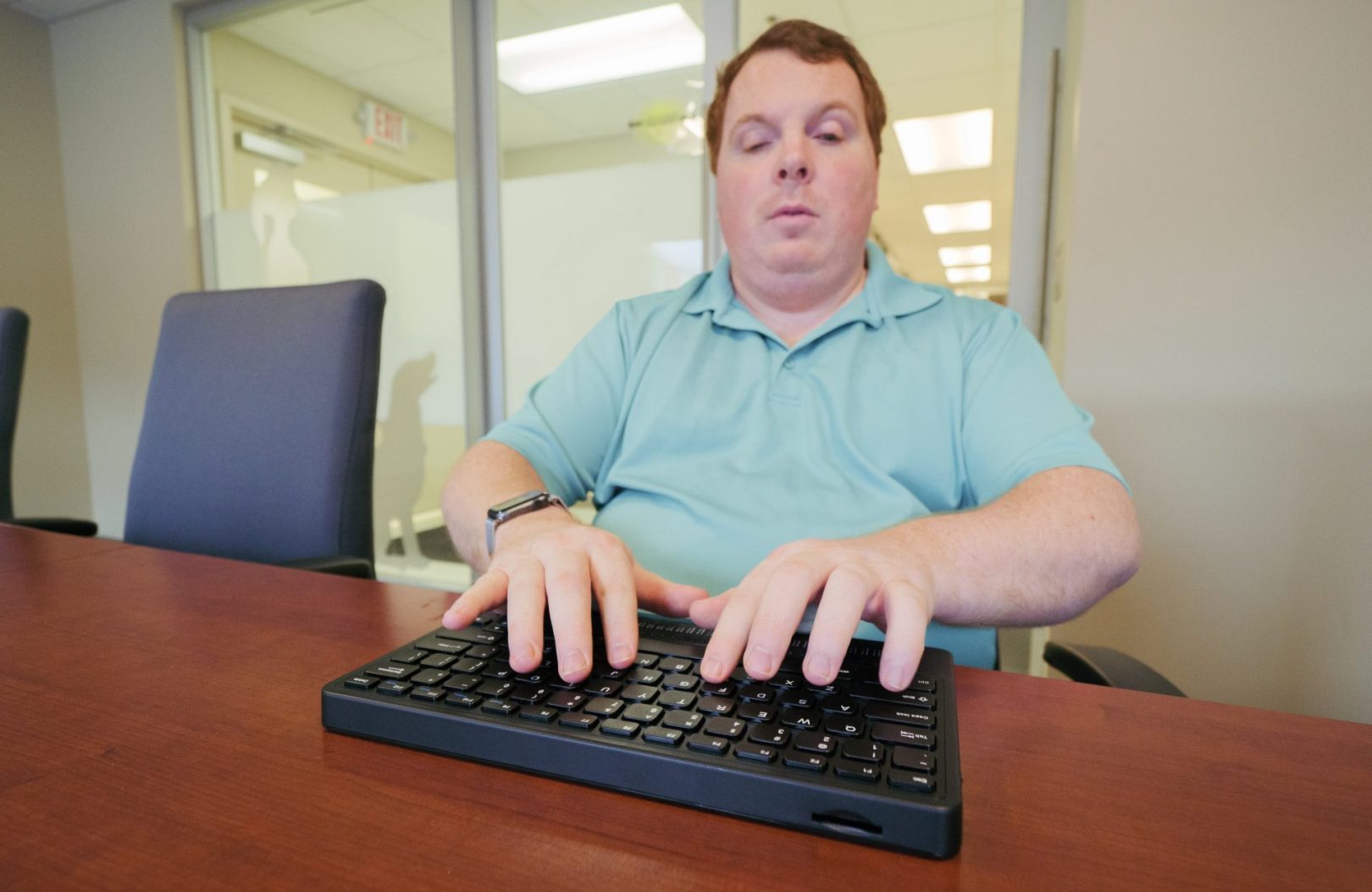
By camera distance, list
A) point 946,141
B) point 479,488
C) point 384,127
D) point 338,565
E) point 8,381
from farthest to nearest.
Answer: point 946,141 < point 384,127 < point 8,381 < point 338,565 < point 479,488

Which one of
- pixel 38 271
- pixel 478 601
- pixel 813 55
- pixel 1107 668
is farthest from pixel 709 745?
pixel 38 271

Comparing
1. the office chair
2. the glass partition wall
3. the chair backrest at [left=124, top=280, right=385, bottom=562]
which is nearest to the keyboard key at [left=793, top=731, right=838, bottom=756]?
the chair backrest at [left=124, top=280, right=385, bottom=562]

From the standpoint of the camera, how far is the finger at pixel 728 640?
0.42 meters

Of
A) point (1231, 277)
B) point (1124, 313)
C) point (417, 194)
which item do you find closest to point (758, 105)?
point (1124, 313)

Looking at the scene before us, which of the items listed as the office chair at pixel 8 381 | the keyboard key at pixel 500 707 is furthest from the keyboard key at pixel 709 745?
the office chair at pixel 8 381

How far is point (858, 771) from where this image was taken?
33 centimetres

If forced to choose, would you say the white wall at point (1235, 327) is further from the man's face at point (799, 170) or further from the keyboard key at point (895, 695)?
the keyboard key at point (895, 695)

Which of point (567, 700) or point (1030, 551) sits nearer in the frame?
point (567, 700)

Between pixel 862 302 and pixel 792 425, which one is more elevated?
pixel 862 302

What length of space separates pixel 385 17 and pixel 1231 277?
2.86m

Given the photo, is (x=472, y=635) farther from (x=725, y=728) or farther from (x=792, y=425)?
(x=792, y=425)

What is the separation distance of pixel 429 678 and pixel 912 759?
0.28 meters

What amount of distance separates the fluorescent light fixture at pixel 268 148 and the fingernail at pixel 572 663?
10.5ft

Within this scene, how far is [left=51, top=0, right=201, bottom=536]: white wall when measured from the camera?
9.50 ft
